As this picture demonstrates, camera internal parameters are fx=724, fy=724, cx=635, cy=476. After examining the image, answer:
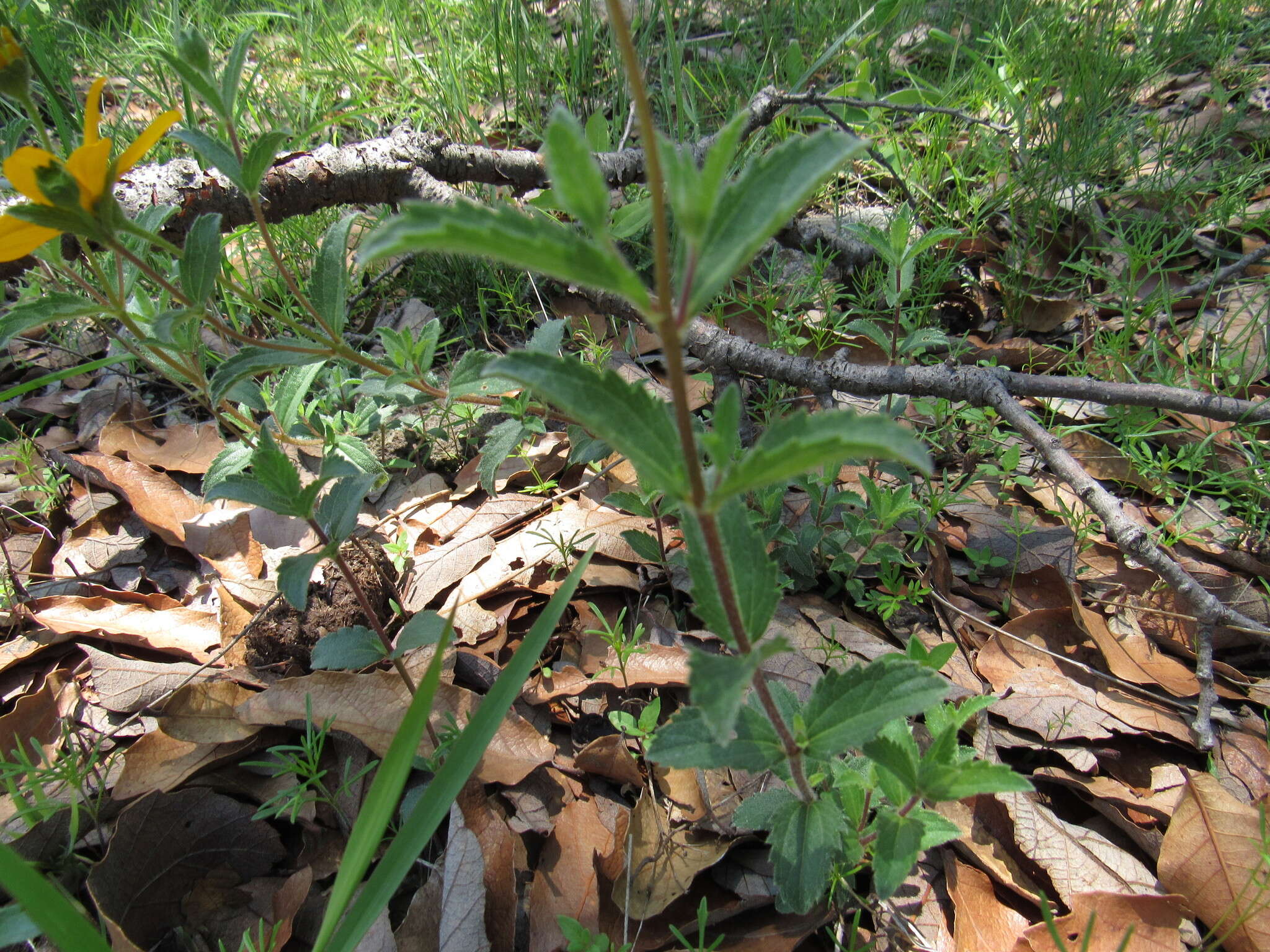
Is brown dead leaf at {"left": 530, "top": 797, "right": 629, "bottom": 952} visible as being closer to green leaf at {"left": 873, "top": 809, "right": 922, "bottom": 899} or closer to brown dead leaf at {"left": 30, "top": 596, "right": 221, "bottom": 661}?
green leaf at {"left": 873, "top": 809, "right": 922, "bottom": 899}

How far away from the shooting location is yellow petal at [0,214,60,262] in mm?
1191

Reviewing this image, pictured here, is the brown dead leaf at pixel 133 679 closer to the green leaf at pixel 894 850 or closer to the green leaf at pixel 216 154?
the green leaf at pixel 216 154

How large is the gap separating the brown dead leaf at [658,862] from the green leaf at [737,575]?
24.1 inches

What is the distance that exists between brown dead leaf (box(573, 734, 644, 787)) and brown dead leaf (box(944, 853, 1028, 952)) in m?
0.63

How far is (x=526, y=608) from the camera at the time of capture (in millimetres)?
1916

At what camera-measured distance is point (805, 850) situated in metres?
1.18

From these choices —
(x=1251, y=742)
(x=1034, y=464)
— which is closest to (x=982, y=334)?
(x=1034, y=464)

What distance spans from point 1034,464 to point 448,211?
200 cm

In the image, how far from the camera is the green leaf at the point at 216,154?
145 centimetres

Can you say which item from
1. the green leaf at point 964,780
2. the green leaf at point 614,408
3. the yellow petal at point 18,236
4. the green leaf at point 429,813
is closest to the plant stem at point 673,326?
the green leaf at point 614,408

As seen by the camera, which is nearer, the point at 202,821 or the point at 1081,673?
the point at 202,821

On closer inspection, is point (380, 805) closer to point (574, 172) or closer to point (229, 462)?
point (574, 172)

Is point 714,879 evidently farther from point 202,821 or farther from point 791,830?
point 202,821

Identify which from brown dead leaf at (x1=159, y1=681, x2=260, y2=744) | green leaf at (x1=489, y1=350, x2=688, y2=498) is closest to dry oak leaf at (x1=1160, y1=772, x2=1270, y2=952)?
green leaf at (x1=489, y1=350, x2=688, y2=498)
